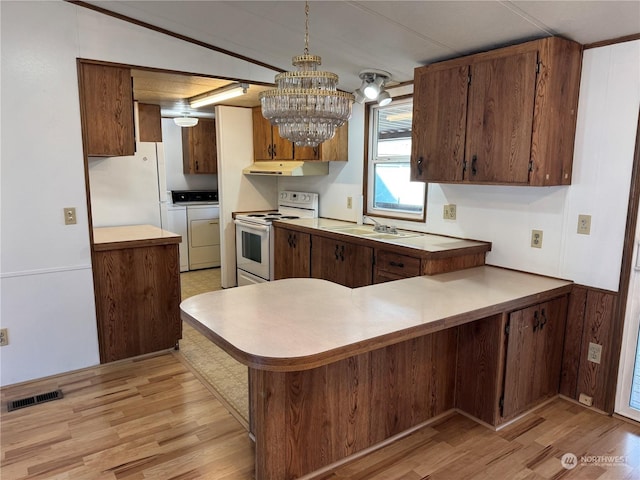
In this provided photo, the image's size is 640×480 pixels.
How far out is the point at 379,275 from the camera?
3.21m

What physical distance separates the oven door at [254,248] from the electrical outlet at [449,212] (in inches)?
73.3

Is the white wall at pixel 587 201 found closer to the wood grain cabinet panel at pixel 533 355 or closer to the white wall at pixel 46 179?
the wood grain cabinet panel at pixel 533 355

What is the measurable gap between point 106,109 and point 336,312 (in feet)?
7.40

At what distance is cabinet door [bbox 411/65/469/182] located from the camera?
9.09ft

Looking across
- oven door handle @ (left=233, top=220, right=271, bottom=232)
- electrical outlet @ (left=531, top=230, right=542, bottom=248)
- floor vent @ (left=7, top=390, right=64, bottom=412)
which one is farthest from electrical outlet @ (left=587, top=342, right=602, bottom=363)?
floor vent @ (left=7, top=390, right=64, bottom=412)

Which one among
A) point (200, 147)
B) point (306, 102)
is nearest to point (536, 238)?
point (306, 102)

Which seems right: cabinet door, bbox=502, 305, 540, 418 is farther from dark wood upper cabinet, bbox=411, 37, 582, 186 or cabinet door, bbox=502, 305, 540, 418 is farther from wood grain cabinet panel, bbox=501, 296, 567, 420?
dark wood upper cabinet, bbox=411, 37, 582, 186

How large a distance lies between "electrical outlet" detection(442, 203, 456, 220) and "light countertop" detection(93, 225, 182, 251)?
2065 millimetres

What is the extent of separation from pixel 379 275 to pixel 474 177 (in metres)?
0.97

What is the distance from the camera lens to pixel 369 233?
3.60 m

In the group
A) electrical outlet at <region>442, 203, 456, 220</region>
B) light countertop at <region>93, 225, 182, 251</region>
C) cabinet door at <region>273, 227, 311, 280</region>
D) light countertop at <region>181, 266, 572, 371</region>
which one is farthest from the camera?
cabinet door at <region>273, 227, 311, 280</region>

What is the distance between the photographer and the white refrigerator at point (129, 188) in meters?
4.09

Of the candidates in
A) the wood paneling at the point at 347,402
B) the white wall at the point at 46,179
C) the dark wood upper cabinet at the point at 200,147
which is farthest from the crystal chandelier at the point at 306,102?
the dark wood upper cabinet at the point at 200,147

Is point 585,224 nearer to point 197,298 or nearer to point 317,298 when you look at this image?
point 317,298
